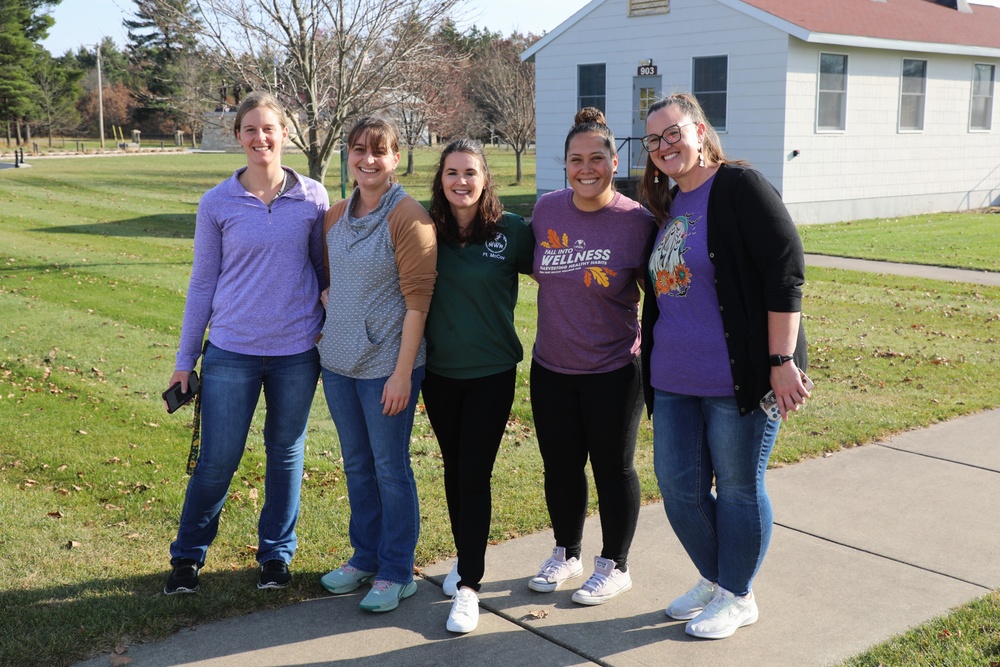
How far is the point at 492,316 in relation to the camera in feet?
12.6

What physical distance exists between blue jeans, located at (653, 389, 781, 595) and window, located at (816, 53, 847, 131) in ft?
57.7

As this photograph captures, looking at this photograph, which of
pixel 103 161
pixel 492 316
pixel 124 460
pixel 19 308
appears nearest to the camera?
pixel 492 316

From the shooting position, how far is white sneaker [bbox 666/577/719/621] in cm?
388

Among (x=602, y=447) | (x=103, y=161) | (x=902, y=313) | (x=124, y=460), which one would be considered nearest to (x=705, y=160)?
(x=602, y=447)

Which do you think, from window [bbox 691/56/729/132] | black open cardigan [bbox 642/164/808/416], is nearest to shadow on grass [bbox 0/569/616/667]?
black open cardigan [bbox 642/164/808/416]

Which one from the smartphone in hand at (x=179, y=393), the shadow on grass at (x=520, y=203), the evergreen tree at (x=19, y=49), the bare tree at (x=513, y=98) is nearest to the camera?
the smartphone in hand at (x=179, y=393)

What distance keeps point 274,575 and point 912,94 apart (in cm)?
2188

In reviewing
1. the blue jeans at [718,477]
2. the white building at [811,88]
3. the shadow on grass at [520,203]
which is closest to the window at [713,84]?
the white building at [811,88]

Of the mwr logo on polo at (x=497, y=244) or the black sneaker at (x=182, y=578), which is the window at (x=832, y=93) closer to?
the mwr logo on polo at (x=497, y=244)

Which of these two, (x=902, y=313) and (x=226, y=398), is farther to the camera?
(x=902, y=313)

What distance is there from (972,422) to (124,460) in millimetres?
5678

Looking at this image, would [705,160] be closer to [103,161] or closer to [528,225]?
[528,225]

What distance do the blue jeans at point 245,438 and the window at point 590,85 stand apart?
18.7 metres

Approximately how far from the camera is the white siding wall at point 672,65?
19047mm
